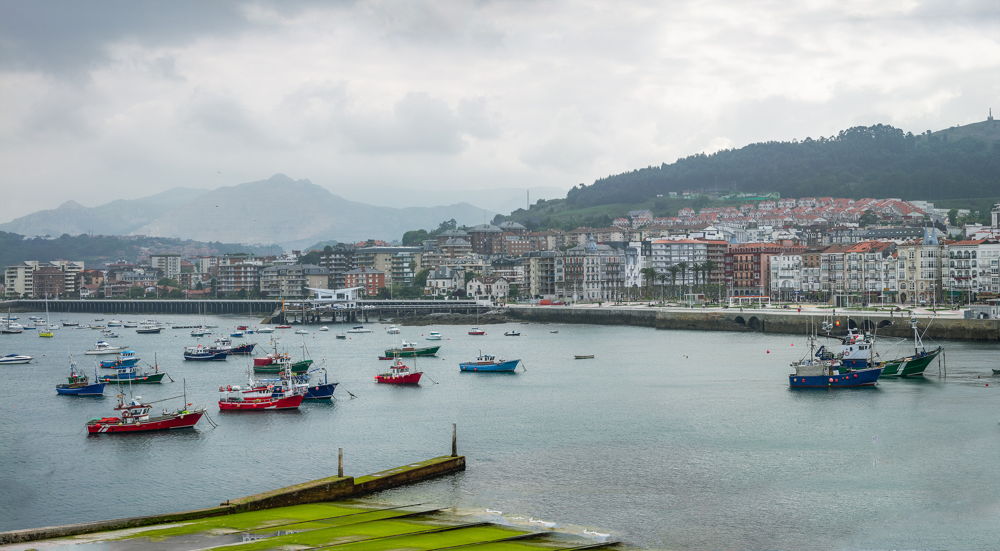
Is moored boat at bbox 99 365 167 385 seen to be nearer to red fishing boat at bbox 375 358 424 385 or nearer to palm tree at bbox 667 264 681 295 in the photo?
red fishing boat at bbox 375 358 424 385

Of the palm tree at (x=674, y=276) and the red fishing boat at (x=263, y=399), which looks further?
the palm tree at (x=674, y=276)

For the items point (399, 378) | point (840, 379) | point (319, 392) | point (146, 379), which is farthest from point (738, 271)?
point (319, 392)

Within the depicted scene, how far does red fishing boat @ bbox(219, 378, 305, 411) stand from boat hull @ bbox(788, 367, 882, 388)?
2537cm

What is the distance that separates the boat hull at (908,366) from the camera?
60125mm

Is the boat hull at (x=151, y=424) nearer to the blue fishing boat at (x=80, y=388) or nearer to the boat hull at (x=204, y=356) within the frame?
the blue fishing boat at (x=80, y=388)

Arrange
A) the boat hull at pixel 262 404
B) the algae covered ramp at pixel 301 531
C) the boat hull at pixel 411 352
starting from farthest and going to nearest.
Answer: the boat hull at pixel 411 352 → the boat hull at pixel 262 404 → the algae covered ramp at pixel 301 531

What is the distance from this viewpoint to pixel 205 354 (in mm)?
→ 82188

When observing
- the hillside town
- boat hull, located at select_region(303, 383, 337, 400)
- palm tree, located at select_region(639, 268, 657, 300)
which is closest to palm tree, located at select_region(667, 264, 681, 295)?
the hillside town

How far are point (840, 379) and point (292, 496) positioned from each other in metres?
35.7

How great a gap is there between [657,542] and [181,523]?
39.0ft

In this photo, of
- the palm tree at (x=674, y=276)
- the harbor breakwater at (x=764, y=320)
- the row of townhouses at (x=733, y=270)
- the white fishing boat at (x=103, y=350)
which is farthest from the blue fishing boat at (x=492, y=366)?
the palm tree at (x=674, y=276)

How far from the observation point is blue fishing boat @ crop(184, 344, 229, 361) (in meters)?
81.9

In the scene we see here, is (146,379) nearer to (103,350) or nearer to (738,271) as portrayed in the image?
(103,350)

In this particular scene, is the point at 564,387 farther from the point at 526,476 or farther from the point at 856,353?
the point at 526,476
